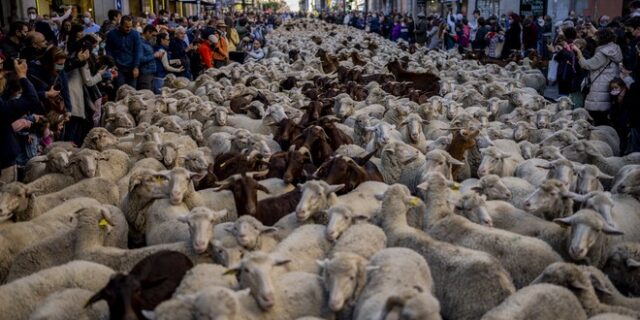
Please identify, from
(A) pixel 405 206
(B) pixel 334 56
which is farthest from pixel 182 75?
(A) pixel 405 206

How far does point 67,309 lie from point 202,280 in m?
0.81

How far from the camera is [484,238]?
4.66 metres

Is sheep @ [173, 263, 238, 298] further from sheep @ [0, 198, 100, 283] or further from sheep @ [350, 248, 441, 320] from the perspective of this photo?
sheep @ [0, 198, 100, 283]

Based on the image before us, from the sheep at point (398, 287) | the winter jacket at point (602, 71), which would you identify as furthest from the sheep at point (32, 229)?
the winter jacket at point (602, 71)

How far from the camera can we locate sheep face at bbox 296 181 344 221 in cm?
535

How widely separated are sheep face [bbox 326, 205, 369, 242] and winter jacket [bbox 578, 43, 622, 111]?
19.9 ft

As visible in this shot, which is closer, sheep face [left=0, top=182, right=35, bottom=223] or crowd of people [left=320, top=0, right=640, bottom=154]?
sheep face [left=0, top=182, right=35, bottom=223]

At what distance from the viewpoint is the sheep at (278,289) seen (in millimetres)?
3867

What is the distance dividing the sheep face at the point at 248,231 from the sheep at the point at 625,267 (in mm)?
2512

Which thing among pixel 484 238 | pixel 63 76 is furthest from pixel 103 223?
pixel 63 76

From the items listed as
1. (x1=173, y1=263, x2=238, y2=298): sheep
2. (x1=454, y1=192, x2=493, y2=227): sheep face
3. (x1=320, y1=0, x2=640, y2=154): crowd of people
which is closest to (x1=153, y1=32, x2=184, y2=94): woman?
(x1=320, y1=0, x2=640, y2=154): crowd of people

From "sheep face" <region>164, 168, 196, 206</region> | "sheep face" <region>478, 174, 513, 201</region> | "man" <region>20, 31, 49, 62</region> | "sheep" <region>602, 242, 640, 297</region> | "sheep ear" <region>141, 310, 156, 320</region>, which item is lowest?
"sheep" <region>602, 242, 640, 297</region>

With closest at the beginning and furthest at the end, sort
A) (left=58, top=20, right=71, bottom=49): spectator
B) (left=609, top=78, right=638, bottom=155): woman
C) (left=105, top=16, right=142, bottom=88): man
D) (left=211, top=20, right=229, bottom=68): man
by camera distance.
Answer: (left=609, top=78, right=638, bottom=155): woman → (left=105, top=16, right=142, bottom=88): man → (left=58, top=20, right=71, bottom=49): spectator → (left=211, top=20, right=229, bottom=68): man

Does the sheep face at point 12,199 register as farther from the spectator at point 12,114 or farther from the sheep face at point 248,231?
the sheep face at point 248,231
